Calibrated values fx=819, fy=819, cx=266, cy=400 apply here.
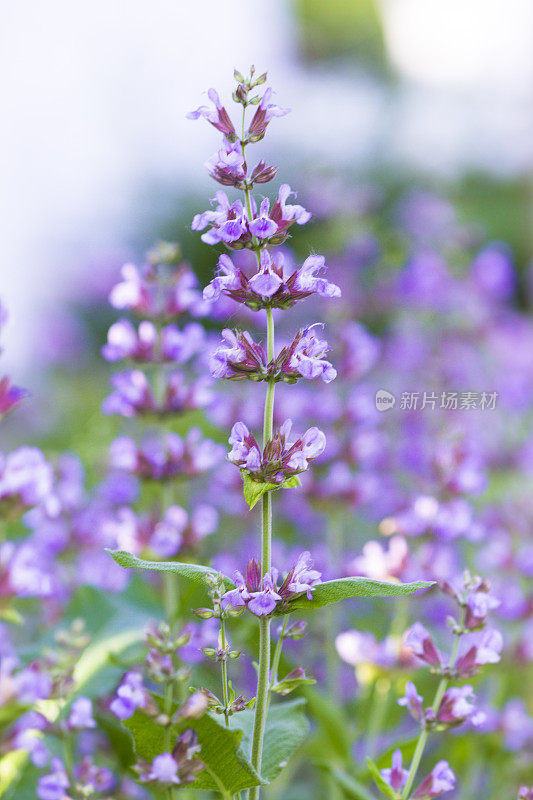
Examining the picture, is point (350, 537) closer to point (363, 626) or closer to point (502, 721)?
point (363, 626)

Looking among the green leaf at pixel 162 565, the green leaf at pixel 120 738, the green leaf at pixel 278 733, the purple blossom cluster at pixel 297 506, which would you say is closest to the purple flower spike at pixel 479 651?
the purple blossom cluster at pixel 297 506

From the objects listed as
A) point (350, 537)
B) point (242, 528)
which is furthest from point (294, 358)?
point (350, 537)

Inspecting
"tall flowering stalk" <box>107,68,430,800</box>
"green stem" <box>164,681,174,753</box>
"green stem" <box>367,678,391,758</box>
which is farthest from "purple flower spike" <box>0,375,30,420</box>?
"green stem" <box>367,678,391,758</box>

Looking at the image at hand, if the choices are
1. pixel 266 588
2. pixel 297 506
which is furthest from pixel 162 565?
pixel 297 506

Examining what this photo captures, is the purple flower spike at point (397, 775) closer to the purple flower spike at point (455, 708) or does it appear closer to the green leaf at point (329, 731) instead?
the purple flower spike at point (455, 708)

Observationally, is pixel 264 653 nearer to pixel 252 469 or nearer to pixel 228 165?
pixel 252 469

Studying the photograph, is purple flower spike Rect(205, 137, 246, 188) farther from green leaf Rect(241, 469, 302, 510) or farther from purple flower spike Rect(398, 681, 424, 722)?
purple flower spike Rect(398, 681, 424, 722)
